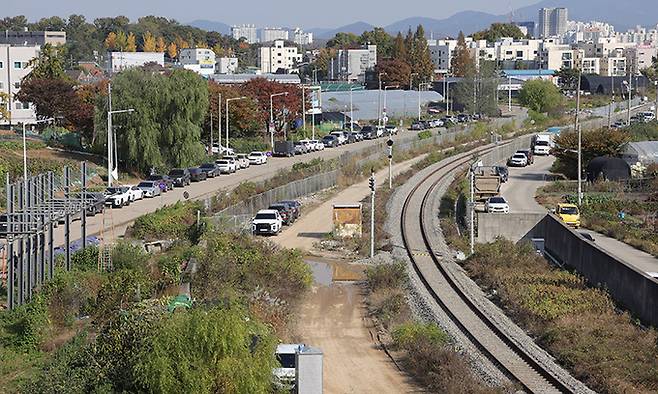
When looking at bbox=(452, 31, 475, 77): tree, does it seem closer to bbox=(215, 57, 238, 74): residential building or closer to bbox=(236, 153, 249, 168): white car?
bbox=(215, 57, 238, 74): residential building

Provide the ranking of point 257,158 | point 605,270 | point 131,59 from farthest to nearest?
point 131,59 < point 257,158 < point 605,270

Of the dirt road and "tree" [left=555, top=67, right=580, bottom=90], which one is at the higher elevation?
"tree" [left=555, top=67, right=580, bottom=90]

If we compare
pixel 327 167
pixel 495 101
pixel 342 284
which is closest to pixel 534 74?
pixel 495 101

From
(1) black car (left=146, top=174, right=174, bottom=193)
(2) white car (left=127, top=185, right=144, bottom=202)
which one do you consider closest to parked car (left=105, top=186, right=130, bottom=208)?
(2) white car (left=127, top=185, right=144, bottom=202)

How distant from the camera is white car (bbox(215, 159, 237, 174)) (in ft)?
213

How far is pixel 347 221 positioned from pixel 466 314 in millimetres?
14051

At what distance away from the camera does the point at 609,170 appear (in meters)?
57.8

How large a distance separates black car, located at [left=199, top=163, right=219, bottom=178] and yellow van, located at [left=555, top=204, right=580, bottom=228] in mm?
23902

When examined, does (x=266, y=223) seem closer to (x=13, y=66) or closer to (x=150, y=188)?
(x=150, y=188)

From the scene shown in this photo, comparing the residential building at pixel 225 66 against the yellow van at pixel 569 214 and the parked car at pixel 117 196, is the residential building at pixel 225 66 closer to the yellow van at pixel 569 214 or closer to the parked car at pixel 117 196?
the parked car at pixel 117 196

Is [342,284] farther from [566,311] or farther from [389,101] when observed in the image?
[389,101]

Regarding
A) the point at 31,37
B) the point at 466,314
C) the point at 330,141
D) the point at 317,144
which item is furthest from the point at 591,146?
the point at 31,37

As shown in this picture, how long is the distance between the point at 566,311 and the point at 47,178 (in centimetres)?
1619

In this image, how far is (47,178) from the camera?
33.1 meters
